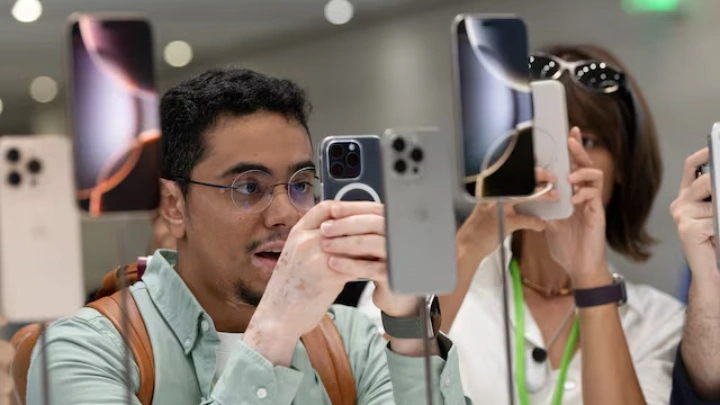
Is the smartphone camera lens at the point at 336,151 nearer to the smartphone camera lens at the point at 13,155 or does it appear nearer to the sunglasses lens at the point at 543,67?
the smartphone camera lens at the point at 13,155

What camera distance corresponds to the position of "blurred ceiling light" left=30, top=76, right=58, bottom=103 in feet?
8.42

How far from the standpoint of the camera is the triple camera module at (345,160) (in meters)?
0.99

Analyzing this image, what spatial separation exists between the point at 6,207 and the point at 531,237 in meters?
1.04

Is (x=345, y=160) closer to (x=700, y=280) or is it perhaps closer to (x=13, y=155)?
(x=13, y=155)

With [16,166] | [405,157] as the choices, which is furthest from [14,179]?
[405,157]

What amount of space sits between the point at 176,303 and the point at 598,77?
2.34ft

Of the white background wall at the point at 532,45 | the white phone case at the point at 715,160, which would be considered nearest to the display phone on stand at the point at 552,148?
the white phone case at the point at 715,160

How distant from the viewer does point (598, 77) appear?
59.6 inches

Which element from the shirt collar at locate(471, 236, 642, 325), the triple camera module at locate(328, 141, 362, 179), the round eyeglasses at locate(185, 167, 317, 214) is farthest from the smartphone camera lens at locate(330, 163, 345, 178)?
the shirt collar at locate(471, 236, 642, 325)

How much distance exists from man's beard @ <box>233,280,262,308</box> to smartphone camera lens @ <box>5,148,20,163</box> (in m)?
0.46

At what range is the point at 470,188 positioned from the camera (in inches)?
30.8

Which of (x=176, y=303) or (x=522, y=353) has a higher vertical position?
(x=176, y=303)

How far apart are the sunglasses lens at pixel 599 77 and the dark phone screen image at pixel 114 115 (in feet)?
2.93

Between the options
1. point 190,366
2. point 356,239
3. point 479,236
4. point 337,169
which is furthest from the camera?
point 479,236
